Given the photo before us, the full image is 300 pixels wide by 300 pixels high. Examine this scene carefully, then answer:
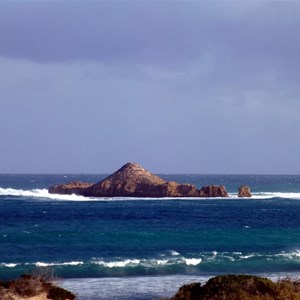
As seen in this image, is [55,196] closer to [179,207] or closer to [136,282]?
[179,207]

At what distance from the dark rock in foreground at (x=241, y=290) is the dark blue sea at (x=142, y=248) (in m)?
5.71

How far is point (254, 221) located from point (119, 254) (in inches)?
1035

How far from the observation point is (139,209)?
252ft

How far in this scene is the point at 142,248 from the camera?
41.3 meters

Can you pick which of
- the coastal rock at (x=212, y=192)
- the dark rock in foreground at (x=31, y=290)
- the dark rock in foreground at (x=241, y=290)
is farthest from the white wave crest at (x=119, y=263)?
the coastal rock at (x=212, y=192)

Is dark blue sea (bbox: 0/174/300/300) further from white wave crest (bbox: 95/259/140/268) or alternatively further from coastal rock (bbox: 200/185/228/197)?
coastal rock (bbox: 200/185/228/197)

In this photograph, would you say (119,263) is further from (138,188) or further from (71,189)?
(71,189)

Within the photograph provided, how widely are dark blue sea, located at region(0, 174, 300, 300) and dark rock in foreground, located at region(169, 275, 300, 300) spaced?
571 cm

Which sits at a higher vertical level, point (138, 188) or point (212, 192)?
point (138, 188)

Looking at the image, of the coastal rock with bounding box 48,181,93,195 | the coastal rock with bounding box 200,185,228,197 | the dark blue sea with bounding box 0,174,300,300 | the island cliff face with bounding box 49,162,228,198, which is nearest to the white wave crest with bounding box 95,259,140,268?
the dark blue sea with bounding box 0,174,300,300

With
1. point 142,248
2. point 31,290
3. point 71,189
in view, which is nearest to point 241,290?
point 31,290

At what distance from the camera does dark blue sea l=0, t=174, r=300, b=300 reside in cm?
2966

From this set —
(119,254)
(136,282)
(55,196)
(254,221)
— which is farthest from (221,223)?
(55,196)

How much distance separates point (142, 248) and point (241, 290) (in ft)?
76.5
